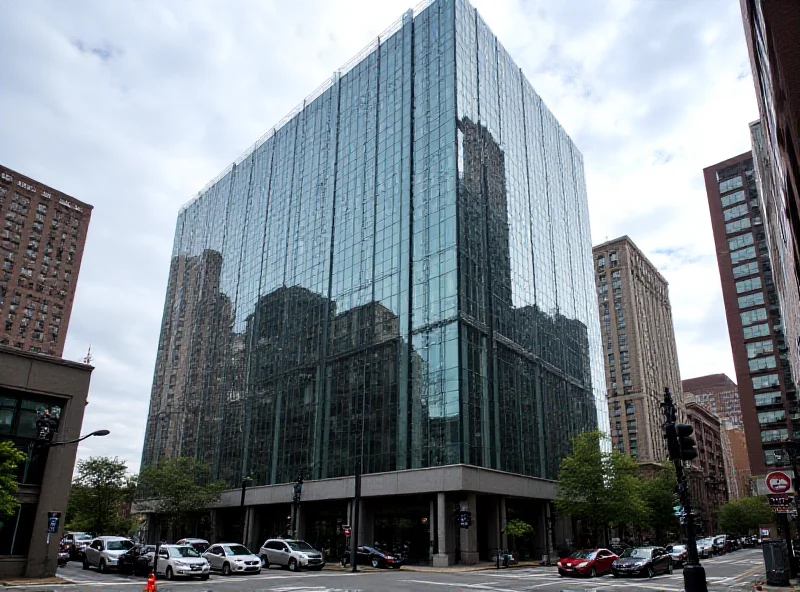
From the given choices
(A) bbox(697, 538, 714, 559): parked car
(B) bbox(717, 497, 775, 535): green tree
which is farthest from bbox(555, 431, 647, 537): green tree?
(B) bbox(717, 497, 775, 535): green tree

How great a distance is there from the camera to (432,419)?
4716 centimetres

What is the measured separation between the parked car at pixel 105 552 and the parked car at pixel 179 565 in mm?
5634

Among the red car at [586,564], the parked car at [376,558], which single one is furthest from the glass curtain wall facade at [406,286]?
the red car at [586,564]

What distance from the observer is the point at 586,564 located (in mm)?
33250

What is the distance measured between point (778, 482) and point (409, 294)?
3392cm

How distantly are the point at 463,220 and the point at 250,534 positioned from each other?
131ft

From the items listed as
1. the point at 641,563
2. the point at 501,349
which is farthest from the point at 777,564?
the point at 501,349

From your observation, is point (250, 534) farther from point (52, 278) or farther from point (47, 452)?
point (52, 278)

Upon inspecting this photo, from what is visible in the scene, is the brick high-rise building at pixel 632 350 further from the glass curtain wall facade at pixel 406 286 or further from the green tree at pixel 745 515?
the glass curtain wall facade at pixel 406 286

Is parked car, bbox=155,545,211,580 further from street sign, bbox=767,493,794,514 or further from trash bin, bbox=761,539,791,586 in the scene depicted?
trash bin, bbox=761,539,791,586

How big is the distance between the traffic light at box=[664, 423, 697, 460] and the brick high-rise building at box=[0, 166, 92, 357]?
106 meters

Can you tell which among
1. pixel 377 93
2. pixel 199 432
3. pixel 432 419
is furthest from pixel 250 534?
pixel 377 93

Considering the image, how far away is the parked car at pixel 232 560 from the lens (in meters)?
32.7

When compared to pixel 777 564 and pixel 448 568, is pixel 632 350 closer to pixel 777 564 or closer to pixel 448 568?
pixel 448 568
